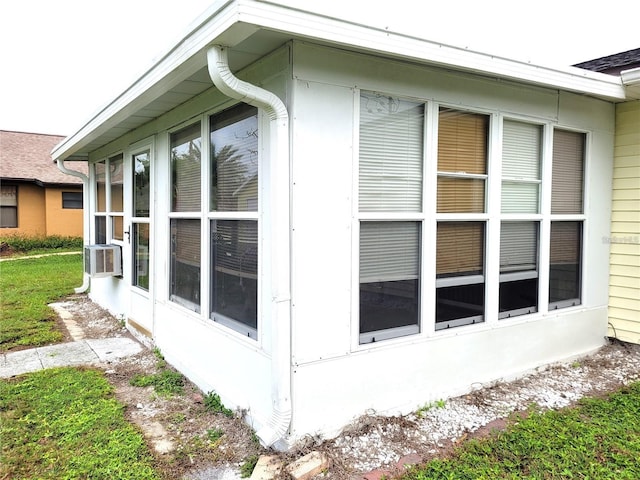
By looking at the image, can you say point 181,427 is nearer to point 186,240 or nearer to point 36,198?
point 186,240

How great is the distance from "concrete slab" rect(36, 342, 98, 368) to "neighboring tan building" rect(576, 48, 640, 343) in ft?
17.0

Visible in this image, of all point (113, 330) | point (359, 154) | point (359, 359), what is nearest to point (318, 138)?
point (359, 154)

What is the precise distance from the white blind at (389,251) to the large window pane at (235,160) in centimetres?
77

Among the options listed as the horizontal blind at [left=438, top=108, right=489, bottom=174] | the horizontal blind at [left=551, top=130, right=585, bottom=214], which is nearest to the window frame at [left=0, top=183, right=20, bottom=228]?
the horizontal blind at [left=438, top=108, right=489, bottom=174]

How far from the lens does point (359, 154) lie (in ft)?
8.93

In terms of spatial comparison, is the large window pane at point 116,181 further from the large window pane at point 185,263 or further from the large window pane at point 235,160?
the large window pane at point 235,160

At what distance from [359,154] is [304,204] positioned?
1.76ft

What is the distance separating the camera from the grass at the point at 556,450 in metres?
2.30

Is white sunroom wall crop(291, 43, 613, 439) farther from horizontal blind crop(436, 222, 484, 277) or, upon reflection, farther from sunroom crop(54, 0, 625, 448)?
horizontal blind crop(436, 222, 484, 277)

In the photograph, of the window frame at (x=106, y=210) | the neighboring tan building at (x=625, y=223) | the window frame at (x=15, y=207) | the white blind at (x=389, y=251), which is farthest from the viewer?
the window frame at (x=15, y=207)

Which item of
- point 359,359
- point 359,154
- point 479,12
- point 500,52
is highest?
point 479,12

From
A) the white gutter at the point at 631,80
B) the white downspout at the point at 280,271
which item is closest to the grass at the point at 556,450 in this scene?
the white downspout at the point at 280,271

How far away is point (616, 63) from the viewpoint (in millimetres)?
Answer: 4203

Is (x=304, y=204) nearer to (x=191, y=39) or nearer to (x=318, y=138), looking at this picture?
(x=318, y=138)
